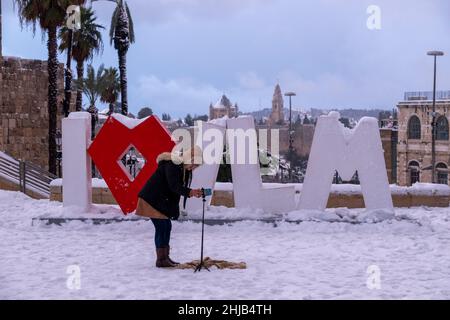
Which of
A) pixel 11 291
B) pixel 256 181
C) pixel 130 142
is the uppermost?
pixel 130 142

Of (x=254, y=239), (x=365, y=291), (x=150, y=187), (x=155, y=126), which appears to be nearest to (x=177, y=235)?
(x=254, y=239)

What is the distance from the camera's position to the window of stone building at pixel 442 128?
49.4 metres

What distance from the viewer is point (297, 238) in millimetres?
9062

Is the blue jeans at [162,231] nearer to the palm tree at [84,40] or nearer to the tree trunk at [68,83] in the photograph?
the tree trunk at [68,83]

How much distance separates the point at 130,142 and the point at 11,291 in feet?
14.8

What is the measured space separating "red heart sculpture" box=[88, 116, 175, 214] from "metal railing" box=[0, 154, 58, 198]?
5549mm

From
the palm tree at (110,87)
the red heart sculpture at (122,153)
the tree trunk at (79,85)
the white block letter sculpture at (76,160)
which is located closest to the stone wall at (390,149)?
the palm tree at (110,87)

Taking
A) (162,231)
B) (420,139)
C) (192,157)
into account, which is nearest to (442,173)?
(420,139)

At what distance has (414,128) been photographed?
173 ft

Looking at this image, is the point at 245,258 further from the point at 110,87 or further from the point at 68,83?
the point at 110,87

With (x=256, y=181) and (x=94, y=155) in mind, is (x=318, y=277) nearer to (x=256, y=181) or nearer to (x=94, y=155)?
(x=256, y=181)

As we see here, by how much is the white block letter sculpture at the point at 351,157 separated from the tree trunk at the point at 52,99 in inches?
581

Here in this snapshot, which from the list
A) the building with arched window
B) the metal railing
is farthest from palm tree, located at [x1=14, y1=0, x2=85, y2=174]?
the building with arched window
